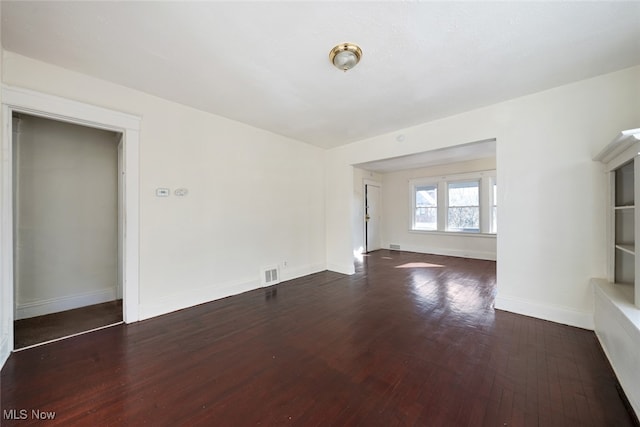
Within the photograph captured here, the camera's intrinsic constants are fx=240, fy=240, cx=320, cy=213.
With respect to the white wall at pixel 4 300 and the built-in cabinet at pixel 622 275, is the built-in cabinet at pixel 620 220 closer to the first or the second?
the built-in cabinet at pixel 622 275

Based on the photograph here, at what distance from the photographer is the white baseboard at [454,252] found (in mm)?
5875

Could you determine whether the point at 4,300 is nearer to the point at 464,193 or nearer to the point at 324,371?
the point at 324,371

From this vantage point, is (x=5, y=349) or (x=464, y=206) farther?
(x=464, y=206)

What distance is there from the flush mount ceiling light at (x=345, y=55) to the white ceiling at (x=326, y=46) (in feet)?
0.22

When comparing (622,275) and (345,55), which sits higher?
(345,55)

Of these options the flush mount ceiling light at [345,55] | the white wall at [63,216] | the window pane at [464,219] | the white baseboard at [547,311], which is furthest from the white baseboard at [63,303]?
the window pane at [464,219]

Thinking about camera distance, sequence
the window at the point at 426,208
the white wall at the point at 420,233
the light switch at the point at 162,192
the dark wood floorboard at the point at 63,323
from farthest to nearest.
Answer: the window at the point at 426,208
the white wall at the point at 420,233
the light switch at the point at 162,192
the dark wood floorboard at the point at 63,323

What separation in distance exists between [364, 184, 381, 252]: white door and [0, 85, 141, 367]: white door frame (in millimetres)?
5708

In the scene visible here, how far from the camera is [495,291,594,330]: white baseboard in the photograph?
247 cm

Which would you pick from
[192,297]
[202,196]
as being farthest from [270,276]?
[202,196]

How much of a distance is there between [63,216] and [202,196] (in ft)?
5.54

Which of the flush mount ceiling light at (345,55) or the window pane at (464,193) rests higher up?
the flush mount ceiling light at (345,55)

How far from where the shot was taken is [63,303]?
3002mm

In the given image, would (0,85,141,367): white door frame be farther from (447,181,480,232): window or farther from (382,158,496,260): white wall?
(447,181,480,232): window
